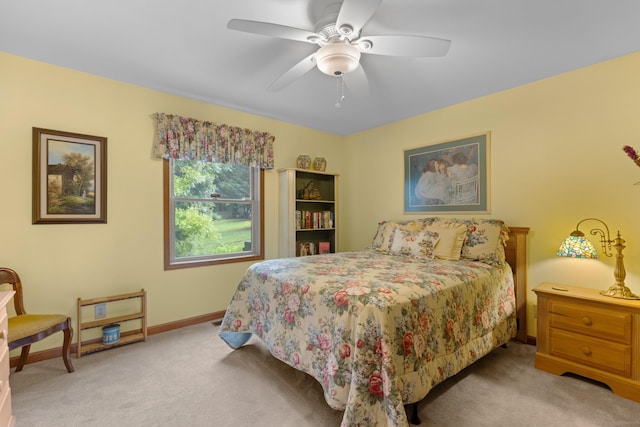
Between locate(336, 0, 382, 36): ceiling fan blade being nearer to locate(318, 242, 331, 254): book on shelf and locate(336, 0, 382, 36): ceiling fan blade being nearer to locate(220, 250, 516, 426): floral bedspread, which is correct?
locate(220, 250, 516, 426): floral bedspread

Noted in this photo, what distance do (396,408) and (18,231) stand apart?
9.93 feet

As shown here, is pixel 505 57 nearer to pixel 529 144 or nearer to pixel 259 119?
pixel 529 144

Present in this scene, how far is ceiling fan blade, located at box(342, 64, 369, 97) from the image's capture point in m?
2.06

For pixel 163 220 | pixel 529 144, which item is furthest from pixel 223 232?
pixel 529 144

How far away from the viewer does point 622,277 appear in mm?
2027

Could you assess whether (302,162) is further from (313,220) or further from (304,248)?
(304,248)

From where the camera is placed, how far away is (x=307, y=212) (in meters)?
4.02

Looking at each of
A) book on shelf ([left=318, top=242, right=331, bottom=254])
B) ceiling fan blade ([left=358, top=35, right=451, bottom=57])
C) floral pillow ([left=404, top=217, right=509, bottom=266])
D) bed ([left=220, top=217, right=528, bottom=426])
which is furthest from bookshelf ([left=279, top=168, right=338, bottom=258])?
ceiling fan blade ([left=358, top=35, right=451, bottom=57])

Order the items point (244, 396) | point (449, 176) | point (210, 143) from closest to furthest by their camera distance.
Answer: point (244, 396), point (210, 143), point (449, 176)

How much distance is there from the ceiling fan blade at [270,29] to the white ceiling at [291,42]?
18 centimetres

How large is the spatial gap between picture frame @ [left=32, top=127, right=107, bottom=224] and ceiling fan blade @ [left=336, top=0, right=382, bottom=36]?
239cm

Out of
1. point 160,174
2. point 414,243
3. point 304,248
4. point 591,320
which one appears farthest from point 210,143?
point 591,320

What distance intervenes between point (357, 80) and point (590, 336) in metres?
2.49

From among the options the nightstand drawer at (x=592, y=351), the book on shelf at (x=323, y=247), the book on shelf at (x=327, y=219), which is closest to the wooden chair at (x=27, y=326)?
the book on shelf at (x=323, y=247)
